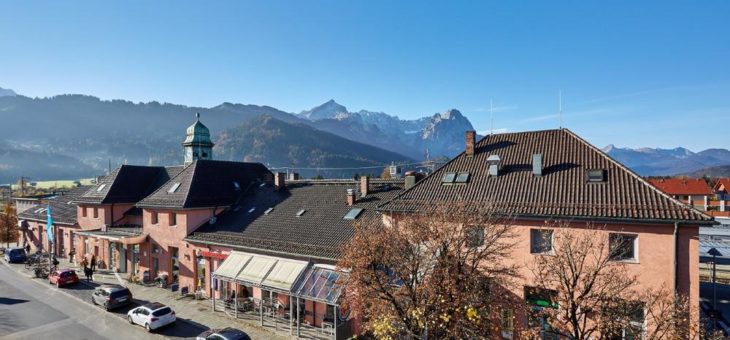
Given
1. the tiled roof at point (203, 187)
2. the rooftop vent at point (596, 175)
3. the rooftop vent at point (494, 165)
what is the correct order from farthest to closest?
the tiled roof at point (203, 187) → the rooftop vent at point (494, 165) → the rooftop vent at point (596, 175)

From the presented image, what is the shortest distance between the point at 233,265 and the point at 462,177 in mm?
15932

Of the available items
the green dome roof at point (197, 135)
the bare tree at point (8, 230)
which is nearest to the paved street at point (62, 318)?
the green dome roof at point (197, 135)

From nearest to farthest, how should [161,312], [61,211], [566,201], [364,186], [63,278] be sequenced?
[566,201]
[161,312]
[364,186]
[63,278]
[61,211]

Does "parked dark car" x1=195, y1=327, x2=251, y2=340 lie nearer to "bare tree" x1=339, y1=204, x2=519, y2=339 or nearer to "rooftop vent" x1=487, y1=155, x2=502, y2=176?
"bare tree" x1=339, y1=204, x2=519, y2=339

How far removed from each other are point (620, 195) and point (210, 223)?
28.2m

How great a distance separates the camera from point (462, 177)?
73.2 ft

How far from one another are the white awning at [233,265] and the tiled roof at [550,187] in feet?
34.9

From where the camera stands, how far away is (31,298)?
29.1 metres

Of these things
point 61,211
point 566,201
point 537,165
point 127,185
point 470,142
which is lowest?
point 61,211

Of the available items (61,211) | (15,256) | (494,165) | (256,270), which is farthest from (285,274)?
(15,256)

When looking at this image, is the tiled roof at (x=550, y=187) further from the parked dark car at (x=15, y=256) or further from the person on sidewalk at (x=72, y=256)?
the parked dark car at (x=15, y=256)

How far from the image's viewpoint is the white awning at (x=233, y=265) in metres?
24.4

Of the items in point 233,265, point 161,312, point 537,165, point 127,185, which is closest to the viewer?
point 537,165

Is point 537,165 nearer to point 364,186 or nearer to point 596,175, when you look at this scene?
point 596,175
